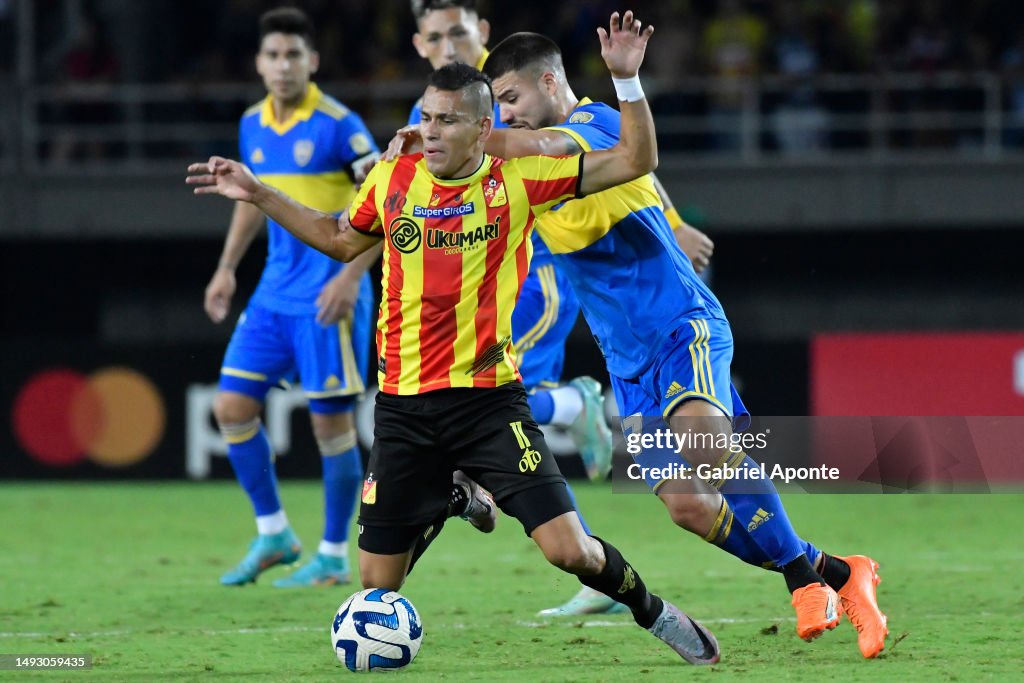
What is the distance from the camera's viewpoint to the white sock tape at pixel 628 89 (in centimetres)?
514

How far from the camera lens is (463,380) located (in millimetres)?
5277

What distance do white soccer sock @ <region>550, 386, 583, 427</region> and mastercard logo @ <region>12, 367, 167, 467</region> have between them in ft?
22.0

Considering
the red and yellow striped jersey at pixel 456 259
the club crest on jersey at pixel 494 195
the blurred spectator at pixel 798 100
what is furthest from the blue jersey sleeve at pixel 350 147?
the blurred spectator at pixel 798 100

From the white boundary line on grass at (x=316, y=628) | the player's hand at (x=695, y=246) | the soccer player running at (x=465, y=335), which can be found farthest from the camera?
the player's hand at (x=695, y=246)

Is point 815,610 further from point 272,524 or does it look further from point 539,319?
point 272,524

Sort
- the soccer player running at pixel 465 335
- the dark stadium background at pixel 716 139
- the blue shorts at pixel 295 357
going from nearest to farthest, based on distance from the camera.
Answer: the soccer player running at pixel 465 335
the blue shorts at pixel 295 357
the dark stadium background at pixel 716 139

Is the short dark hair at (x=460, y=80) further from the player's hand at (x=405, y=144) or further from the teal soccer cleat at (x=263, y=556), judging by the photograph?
the teal soccer cleat at (x=263, y=556)

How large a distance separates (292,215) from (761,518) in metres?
1.95

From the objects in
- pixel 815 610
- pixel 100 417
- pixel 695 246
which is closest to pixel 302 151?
pixel 695 246

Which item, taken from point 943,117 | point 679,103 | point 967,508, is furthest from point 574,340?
point 967,508

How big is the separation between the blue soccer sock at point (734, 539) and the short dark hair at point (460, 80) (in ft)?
5.27

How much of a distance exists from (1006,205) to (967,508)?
547cm

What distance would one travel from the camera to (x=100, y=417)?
44.7 feet

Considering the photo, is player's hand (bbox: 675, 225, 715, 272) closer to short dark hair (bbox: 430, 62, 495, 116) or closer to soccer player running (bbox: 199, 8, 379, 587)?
short dark hair (bbox: 430, 62, 495, 116)
